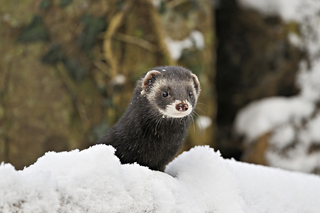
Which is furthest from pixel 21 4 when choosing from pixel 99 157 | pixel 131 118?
pixel 99 157

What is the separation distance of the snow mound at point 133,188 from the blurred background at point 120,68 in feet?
7.56

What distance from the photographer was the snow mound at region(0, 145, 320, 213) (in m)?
1.17

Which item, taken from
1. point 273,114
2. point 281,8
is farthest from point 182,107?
point 281,8

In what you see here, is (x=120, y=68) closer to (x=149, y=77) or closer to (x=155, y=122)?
(x=149, y=77)

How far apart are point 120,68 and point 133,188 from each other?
2.84 m

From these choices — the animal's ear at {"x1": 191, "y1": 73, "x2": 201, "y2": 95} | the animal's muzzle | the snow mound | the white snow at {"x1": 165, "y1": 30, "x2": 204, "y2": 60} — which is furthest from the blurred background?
the snow mound

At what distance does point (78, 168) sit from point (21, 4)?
126 inches

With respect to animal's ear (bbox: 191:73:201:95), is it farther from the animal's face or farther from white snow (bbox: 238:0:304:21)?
white snow (bbox: 238:0:304:21)

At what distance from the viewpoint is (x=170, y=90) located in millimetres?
2066

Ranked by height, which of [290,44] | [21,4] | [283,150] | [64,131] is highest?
[290,44]

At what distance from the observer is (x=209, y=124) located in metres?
4.63

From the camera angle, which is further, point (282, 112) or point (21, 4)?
point (282, 112)

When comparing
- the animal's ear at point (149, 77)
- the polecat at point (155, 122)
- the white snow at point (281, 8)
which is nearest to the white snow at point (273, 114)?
the white snow at point (281, 8)

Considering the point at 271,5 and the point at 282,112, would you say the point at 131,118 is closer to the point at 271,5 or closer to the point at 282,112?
the point at 282,112
